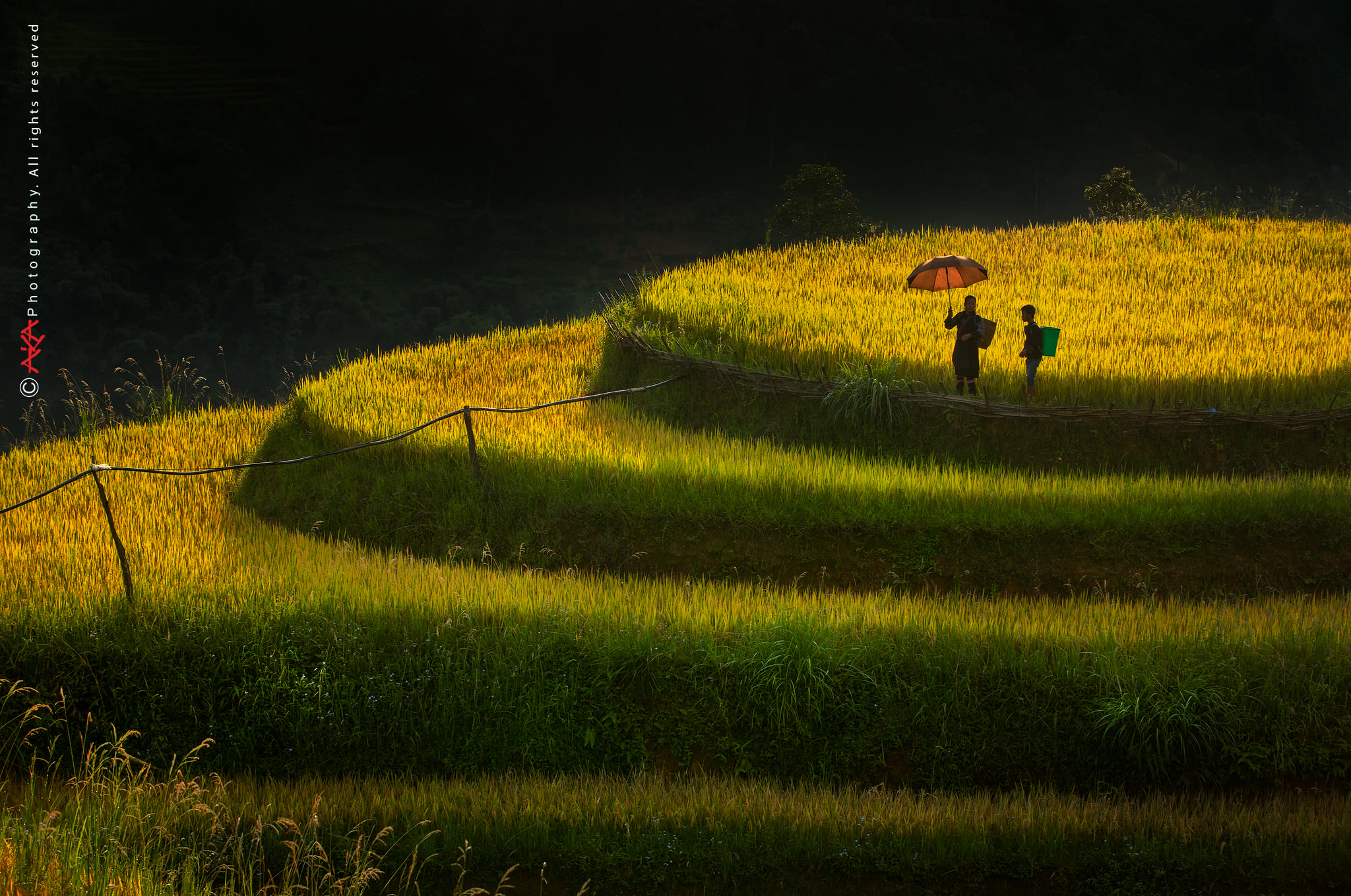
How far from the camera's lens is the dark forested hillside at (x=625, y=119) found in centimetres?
A: 5269

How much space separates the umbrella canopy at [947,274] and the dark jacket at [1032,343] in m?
1.35

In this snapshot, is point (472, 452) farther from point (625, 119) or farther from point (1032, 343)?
point (625, 119)

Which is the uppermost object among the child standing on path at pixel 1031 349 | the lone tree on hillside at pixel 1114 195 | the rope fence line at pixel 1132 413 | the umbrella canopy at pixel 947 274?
the lone tree on hillside at pixel 1114 195

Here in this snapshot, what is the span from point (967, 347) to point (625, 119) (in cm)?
5216

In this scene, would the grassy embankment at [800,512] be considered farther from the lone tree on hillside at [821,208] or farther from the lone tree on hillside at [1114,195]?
the lone tree on hillside at [821,208]

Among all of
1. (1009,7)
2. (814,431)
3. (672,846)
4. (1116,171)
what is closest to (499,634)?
(672,846)

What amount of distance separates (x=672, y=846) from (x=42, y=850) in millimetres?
2698

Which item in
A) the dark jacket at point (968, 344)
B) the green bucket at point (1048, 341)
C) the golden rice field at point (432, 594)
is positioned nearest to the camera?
the golden rice field at point (432, 594)

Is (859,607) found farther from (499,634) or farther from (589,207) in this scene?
(589,207)

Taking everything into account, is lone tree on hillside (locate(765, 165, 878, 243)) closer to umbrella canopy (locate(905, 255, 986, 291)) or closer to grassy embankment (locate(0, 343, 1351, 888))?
umbrella canopy (locate(905, 255, 986, 291))

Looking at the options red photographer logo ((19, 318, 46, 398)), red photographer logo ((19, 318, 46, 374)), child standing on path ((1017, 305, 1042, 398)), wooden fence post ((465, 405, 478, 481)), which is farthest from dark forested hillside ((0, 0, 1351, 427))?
child standing on path ((1017, 305, 1042, 398))

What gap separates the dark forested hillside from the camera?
2074 inches

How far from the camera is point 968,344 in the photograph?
961 centimetres

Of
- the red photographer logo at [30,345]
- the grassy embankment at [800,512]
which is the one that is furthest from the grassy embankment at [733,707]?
the red photographer logo at [30,345]
